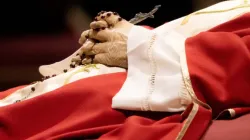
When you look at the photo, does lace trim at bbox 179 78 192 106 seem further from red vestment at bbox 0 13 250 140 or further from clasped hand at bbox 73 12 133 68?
clasped hand at bbox 73 12 133 68

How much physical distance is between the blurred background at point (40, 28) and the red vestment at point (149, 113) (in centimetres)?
75

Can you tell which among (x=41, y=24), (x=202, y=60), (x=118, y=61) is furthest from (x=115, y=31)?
(x=41, y=24)

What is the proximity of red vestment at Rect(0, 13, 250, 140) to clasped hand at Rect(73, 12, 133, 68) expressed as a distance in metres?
0.05

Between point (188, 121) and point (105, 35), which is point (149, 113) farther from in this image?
point (105, 35)

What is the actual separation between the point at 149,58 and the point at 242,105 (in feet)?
Answer: 0.55

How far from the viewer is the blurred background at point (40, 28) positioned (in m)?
1.55

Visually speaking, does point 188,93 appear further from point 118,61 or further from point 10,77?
point 10,77

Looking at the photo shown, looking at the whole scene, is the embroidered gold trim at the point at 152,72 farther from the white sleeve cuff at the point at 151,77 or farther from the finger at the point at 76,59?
the finger at the point at 76,59

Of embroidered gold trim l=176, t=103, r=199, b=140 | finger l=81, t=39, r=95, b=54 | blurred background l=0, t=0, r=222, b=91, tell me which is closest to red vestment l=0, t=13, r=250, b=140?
embroidered gold trim l=176, t=103, r=199, b=140

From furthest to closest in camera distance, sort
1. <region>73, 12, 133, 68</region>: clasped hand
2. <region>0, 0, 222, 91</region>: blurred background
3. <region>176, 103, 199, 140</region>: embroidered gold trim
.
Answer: <region>0, 0, 222, 91</region>: blurred background < <region>73, 12, 133, 68</region>: clasped hand < <region>176, 103, 199, 140</region>: embroidered gold trim

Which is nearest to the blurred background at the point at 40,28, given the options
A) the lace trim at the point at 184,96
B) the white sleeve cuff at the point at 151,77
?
the white sleeve cuff at the point at 151,77

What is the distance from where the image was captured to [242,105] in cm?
71

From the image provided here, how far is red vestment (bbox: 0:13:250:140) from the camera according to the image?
658 mm

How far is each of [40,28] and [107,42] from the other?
0.77m
